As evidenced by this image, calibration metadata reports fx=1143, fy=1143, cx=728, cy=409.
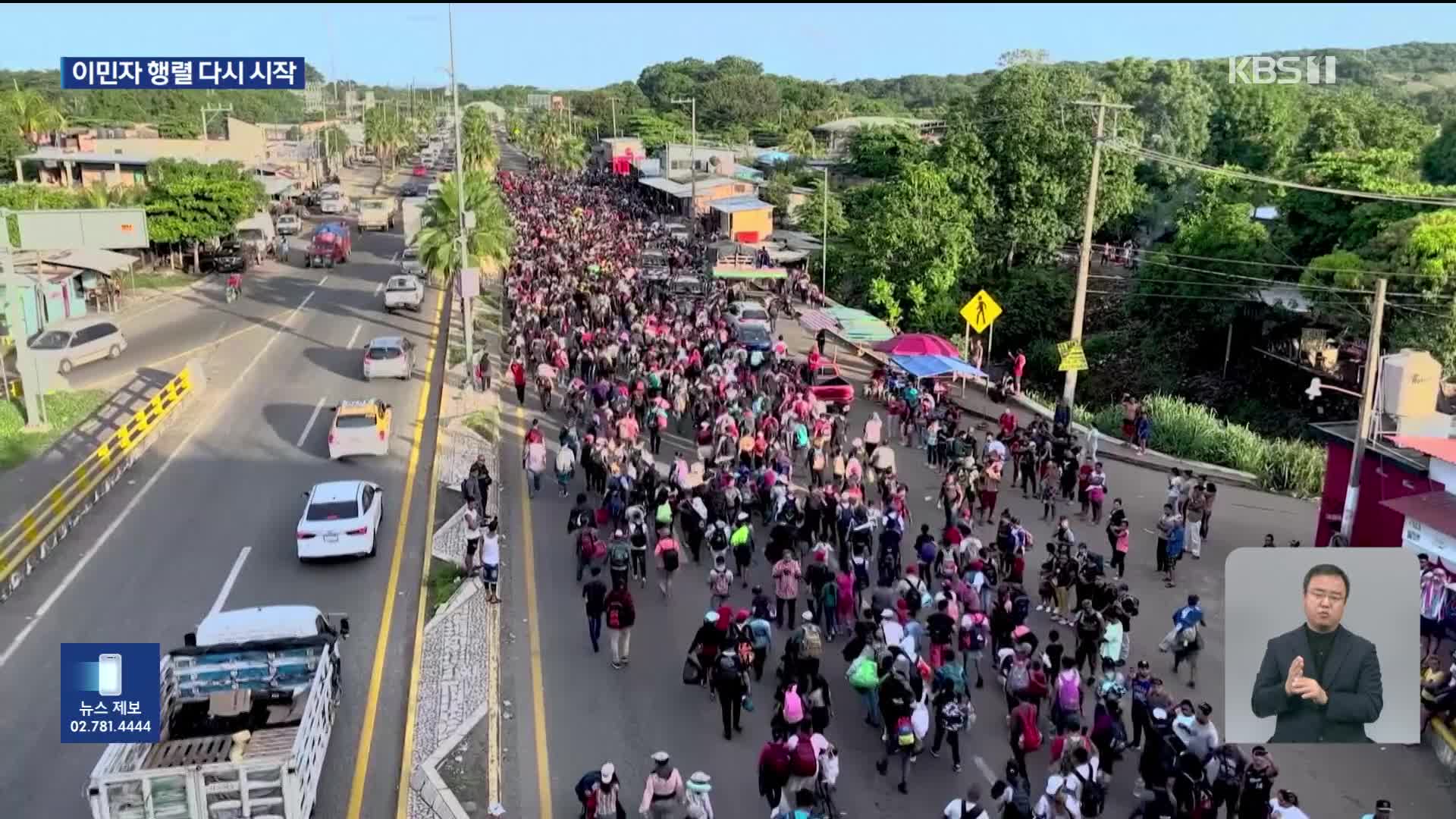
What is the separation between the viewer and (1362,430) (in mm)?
17000

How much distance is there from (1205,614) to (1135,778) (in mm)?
4947

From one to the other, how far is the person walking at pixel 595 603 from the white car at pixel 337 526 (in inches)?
182

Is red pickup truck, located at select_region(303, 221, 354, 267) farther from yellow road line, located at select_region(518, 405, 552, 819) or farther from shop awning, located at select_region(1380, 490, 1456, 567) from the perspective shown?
shop awning, located at select_region(1380, 490, 1456, 567)

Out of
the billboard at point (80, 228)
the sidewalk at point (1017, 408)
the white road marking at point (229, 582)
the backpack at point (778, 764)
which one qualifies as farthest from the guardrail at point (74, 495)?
the sidewalk at point (1017, 408)

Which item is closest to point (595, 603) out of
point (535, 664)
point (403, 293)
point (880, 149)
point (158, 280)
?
point (535, 664)

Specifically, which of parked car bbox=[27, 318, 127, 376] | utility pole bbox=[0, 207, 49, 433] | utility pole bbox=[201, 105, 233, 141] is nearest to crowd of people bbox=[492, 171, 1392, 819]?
utility pole bbox=[0, 207, 49, 433]

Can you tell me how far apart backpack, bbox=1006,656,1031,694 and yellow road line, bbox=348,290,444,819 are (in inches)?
266

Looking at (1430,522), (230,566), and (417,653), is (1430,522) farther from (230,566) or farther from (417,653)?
(230,566)

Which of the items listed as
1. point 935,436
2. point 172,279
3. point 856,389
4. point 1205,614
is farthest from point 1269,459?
point 172,279

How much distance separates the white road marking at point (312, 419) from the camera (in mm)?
25047

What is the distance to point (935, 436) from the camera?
22.5 meters

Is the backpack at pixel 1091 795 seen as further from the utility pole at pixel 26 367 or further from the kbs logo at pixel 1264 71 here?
the kbs logo at pixel 1264 71

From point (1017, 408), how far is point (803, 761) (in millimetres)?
19829

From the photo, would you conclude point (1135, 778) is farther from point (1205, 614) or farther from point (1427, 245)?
point (1427, 245)
